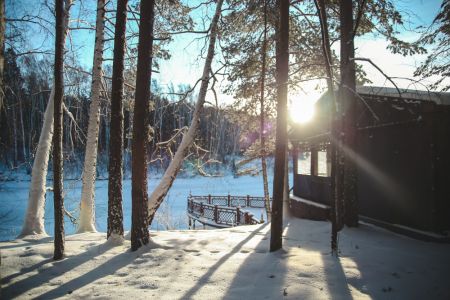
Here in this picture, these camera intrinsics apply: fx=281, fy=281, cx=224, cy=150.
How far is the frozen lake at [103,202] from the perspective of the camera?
15977mm

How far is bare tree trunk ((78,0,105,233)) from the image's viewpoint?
771 cm

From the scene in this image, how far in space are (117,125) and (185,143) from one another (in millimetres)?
2643

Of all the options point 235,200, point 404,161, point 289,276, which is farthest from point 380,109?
point 235,200

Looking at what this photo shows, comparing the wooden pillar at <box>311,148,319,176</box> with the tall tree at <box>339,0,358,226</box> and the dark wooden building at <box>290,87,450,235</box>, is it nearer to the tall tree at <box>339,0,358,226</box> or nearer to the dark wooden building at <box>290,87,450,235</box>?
the dark wooden building at <box>290,87,450,235</box>

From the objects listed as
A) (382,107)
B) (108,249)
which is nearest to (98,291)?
(108,249)

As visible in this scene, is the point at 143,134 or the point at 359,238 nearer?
the point at 143,134

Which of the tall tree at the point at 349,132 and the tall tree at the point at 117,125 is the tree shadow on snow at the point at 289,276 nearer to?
the tall tree at the point at 349,132

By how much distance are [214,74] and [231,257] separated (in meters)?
5.63

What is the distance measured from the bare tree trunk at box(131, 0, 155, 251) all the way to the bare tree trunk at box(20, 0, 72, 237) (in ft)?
11.8

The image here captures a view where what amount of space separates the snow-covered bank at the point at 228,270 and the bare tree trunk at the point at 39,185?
3.67 feet

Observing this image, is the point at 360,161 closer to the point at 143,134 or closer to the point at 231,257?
the point at 231,257

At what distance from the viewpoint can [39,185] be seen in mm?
7656

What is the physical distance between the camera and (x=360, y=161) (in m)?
9.04

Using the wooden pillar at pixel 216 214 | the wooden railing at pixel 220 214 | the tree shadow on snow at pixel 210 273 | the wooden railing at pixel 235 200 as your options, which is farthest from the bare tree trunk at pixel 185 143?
the wooden railing at pixel 235 200
